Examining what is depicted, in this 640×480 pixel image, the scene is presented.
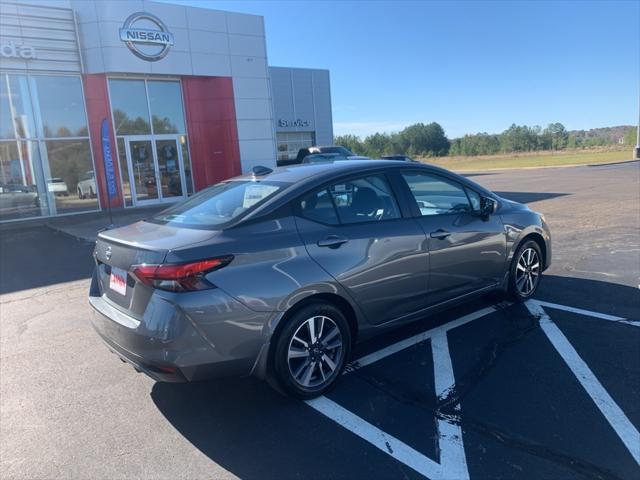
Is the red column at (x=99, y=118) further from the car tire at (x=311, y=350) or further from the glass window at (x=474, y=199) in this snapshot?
the car tire at (x=311, y=350)

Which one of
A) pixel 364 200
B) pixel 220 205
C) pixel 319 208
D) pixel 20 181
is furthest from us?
pixel 20 181

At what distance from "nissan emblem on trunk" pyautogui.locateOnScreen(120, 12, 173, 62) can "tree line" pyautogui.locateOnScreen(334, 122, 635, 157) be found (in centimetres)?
6982

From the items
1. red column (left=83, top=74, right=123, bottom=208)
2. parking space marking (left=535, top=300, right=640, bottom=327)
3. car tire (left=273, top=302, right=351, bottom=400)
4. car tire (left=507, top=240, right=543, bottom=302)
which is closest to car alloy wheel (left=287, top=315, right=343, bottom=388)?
car tire (left=273, top=302, right=351, bottom=400)

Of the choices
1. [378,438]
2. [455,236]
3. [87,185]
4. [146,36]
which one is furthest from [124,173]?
[378,438]

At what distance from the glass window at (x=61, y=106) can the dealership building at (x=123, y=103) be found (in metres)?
0.03

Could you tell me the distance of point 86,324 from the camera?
212 inches

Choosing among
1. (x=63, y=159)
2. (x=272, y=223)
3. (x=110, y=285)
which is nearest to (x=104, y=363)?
(x=110, y=285)

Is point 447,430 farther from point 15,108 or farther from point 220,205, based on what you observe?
point 15,108

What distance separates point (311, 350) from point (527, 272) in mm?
2954

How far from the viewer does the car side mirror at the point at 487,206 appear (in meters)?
4.58

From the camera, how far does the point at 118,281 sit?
331cm

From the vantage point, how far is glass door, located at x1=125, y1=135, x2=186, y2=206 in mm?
17938

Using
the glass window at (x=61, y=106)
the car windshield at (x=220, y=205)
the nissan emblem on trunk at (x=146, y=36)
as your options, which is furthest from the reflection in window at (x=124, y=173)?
the car windshield at (x=220, y=205)

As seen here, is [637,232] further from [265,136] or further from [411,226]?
[265,136]
